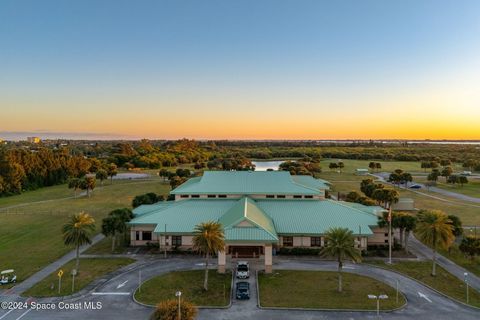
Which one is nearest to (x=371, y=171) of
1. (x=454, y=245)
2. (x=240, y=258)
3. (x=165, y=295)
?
(x=454, y=245)

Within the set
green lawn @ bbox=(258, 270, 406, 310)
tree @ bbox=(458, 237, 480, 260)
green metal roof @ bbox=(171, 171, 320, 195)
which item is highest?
green metal roof @ bbox=(171, 171, 320, 195)

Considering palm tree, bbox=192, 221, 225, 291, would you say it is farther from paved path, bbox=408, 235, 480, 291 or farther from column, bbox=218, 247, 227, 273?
paved path, bbox=408, 235, 480, 291

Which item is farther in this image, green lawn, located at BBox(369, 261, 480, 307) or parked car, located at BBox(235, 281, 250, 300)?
green lawn, located at BBox(369, 261, 480, 307)

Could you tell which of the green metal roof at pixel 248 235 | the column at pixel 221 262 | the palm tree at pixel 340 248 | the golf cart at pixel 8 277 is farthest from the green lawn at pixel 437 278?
the golf cart at pixel 8 277

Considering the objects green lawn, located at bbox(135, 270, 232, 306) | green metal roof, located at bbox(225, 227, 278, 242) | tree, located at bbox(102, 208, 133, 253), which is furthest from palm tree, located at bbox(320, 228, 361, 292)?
tree, located at bbox(102, 208, 133, 253)

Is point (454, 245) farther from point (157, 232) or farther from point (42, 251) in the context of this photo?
point (42, 251)

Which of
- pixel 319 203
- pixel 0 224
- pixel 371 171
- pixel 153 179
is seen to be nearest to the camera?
pixel 319 203
